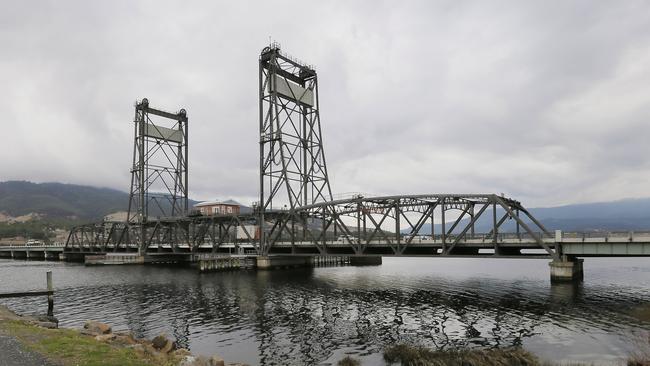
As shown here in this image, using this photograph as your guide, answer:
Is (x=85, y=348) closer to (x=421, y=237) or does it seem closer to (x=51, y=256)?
(x=421, y=237)

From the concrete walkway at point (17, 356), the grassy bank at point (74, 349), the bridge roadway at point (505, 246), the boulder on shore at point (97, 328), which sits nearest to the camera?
the concrete walkway at point (17, 356)

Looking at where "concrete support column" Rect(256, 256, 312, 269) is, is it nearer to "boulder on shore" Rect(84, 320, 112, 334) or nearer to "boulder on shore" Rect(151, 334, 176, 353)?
"boulder on shore" Rect(84, 320, 112, 334)

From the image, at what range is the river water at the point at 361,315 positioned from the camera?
973 inches

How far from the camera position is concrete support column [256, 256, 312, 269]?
260 ft

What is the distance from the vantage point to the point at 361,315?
3469cm

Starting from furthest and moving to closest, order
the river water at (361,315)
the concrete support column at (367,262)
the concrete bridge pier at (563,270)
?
1. the concrete support column at (367,262)
2. the concrete bridge pier at (563,270)
3. the river water at (361,315)

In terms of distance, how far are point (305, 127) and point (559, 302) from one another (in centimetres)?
6342

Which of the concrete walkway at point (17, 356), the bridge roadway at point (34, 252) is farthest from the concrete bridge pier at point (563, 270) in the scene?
the bridge roadway at point (34, 252)

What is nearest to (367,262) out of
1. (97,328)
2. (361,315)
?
(361,315)

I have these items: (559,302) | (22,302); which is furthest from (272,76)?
(559,302)

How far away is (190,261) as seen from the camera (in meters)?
108

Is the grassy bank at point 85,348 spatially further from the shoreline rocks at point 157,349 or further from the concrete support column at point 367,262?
the concrete support column at point 367,262

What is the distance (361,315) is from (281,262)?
1934 inches

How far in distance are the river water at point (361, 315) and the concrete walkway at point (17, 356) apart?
8.92m
